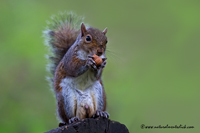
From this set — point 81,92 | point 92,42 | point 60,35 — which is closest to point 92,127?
point 81,92

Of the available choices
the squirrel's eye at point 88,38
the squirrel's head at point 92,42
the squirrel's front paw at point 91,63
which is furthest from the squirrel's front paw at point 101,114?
the squirrel's eye at point 88,38

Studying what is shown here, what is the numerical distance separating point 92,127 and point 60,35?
1.57 meters

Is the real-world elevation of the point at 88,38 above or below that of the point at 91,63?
above

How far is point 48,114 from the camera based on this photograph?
464 cm

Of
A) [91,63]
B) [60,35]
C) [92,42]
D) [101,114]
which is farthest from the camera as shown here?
[60,35]

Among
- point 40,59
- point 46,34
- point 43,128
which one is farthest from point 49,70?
point 40,59

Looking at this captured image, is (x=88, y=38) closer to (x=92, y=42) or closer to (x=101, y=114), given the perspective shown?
(x=92, y=42)

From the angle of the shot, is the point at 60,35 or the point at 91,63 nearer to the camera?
the point at 91,63

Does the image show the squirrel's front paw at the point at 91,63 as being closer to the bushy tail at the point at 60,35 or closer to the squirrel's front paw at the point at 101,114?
the squirrel's front paw at the point at 101,114

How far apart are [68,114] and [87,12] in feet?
10.1

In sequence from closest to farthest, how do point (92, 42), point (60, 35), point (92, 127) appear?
point (92, 127) → point (92, 42) → point (60, 35)

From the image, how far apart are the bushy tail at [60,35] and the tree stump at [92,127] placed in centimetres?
137

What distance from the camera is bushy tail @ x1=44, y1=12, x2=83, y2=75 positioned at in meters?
3.97

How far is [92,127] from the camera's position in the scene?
106 inches
